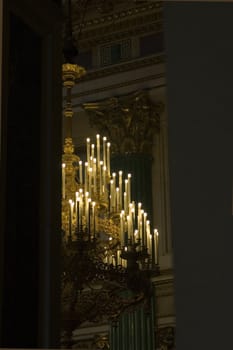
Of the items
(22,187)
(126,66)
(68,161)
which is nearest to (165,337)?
(68,161)

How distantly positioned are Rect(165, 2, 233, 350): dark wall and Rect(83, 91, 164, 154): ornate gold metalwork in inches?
249

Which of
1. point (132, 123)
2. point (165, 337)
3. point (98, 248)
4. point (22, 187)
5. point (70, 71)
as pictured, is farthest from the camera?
point (132, 123)

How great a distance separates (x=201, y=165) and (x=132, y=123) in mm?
6485

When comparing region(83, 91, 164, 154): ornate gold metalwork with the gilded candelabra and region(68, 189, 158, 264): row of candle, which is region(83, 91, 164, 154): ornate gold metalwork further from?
region(68, 189, 158, 264): row of candle

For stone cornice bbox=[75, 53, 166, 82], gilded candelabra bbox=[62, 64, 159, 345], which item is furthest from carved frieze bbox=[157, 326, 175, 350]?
stone cornice bbox=[75, 53, 166, 82]

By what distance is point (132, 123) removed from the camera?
8461 mm

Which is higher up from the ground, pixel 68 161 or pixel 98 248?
pixel 68 161

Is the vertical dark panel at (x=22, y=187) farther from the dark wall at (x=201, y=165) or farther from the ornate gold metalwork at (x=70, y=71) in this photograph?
the ornate gold metalwork at (x=70, y=71)

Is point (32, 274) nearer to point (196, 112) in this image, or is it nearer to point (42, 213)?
point (42, 213)

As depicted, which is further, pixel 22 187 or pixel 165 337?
pixel 165 337

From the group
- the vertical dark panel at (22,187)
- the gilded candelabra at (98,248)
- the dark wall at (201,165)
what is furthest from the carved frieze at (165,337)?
the dark wall at (201,165)

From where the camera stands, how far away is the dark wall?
1.90 m

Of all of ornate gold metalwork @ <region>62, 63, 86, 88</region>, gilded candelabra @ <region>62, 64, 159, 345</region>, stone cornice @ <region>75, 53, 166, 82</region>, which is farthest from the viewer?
stone cornice @ <region>75, 53, 166, 82</region>

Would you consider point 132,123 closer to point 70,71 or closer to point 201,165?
point 70,71
